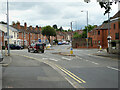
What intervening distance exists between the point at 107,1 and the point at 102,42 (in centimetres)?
4395

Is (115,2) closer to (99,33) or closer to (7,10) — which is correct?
(7,10)

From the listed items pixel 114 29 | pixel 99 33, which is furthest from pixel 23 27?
pixel 114 29

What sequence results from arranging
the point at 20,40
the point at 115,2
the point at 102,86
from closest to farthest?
the point at 102,86 < the point at 115,2 < the point at 20,40

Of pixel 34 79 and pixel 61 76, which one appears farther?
pixel 61 76

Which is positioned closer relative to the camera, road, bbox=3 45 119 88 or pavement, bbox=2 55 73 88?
pavement, bbox=2 55 73 88

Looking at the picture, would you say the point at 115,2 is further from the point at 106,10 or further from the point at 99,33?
the point at 99,33

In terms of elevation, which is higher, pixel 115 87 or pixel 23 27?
pixel 23 27

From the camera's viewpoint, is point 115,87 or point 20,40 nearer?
point 115,87

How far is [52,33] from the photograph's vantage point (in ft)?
316

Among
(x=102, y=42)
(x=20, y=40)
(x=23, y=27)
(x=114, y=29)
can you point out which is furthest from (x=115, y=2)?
(x=23, y=27)

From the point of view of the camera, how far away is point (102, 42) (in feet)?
213

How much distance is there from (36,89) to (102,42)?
5919 cm

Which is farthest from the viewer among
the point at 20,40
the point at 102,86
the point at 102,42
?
the point at 20,40

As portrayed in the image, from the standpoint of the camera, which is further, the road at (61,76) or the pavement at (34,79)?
the road at (61,76)
